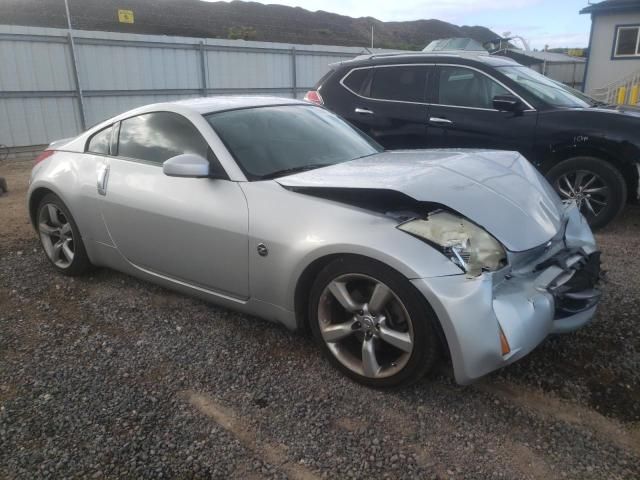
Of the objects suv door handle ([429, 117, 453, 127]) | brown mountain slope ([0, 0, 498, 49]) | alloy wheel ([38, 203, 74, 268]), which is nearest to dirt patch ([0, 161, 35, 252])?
alloy wheel ([38, 203, 74, 268])

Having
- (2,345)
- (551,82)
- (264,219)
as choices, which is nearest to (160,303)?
(2,345)

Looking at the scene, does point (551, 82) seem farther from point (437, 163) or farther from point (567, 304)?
point (567, 304)

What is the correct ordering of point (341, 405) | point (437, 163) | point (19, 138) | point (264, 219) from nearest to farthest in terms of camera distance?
1. point (341, 405)
2. point (264, 219)
3. point (437, 163)
4. point (19, 138)

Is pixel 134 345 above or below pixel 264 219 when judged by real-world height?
below

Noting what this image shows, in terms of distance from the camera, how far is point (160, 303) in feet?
12.2

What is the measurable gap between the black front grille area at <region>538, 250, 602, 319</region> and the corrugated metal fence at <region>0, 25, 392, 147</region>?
1024cm

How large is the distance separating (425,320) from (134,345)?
184 centimetres

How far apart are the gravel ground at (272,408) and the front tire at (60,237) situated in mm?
634

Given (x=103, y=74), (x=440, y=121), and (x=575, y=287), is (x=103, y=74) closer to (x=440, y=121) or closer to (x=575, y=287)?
(x=440, y=121)

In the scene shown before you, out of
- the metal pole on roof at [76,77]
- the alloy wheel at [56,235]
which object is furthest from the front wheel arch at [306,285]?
the metal pole on roof at [76,77]

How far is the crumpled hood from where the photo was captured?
250 centimetres

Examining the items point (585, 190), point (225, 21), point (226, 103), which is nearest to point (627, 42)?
point (585, 190)

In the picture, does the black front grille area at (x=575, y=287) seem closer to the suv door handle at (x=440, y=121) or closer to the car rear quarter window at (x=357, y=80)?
the suv door handle at (x=440, y=121)

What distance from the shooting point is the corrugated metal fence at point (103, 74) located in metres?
10.4
